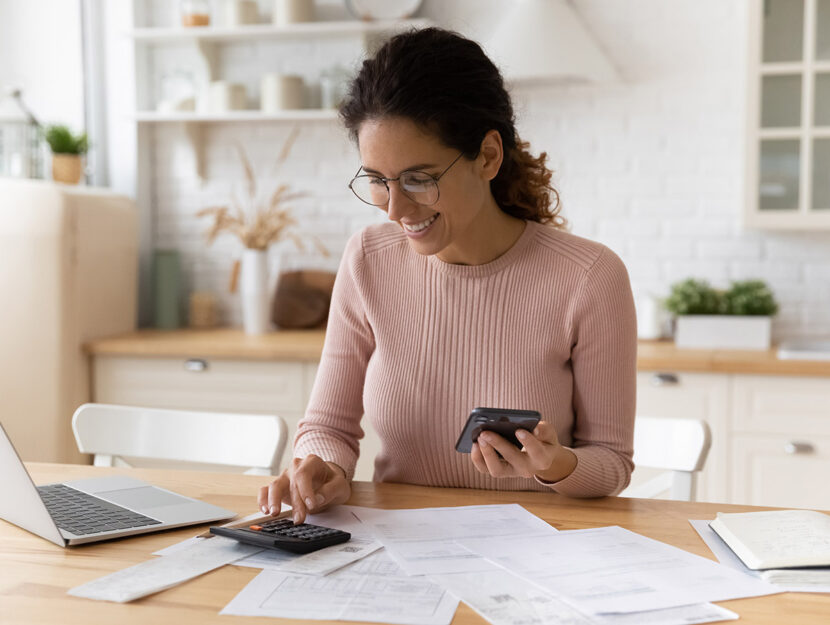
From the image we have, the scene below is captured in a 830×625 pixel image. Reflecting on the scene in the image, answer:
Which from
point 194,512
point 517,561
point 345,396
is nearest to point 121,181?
point 345,396

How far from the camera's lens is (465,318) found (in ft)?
5.47

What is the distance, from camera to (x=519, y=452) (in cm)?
130

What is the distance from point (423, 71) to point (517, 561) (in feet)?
2.56

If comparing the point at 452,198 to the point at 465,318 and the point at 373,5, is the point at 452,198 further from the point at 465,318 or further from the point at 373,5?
the point at 373,5

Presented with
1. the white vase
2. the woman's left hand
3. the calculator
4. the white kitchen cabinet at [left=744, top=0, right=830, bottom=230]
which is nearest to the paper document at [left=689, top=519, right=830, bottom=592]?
the woman's left hand

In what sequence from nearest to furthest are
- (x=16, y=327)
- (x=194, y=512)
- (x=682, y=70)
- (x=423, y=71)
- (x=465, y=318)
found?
(x=194, y=512) → (x=423, y=71) → (x=465, y=318) → (x=16, y=327) → (x=682, y=70)

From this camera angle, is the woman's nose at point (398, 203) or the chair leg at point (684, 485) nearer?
the woman's nose at point (398, 203)

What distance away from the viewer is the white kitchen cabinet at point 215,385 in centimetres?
308

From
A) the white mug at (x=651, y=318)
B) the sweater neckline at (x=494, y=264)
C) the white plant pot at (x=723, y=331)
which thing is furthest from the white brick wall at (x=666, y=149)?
the sweater neckline at (x=494, y=264)

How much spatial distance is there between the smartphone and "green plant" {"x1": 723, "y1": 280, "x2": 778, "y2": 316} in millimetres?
2006

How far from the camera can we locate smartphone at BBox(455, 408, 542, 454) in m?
1.24

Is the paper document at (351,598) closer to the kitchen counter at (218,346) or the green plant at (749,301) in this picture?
the kitchen counter at (218,346)

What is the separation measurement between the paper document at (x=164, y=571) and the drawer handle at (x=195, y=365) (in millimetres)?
1968

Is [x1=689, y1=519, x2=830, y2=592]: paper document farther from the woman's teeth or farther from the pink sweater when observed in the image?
the woman's teeth
